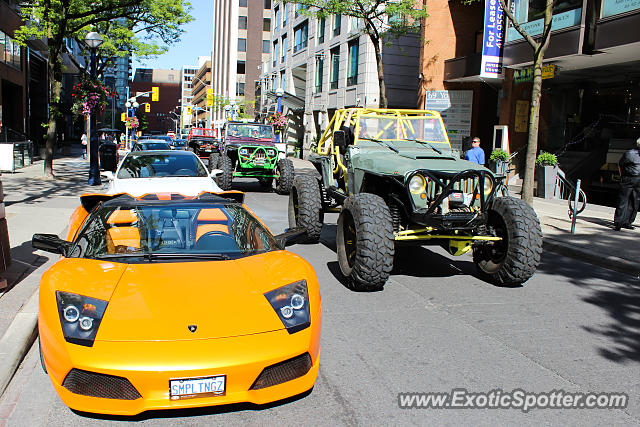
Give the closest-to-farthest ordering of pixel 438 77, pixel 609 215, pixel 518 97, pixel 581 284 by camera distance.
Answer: pixel 581 284 → pixel 609 215 → pixel 518 97 → pixel 438 77

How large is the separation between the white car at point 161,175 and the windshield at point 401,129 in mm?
2624

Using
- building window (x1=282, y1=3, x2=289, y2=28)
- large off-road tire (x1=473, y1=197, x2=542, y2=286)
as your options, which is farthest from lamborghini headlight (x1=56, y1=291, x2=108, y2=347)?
building window (x1=282, y1=3, x2=289, y2=28)

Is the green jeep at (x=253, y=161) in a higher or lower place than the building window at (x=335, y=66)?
lower

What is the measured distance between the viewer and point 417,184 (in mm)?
6684

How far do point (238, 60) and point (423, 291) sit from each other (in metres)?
87.3

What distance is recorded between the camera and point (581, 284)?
7.56 meters

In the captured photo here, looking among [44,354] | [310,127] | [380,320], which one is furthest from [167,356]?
[310,127]

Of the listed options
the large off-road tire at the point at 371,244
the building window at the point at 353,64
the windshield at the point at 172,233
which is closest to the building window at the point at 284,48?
the building window at the point at 353,64

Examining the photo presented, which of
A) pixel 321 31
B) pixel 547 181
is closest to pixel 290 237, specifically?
pixel 547 181

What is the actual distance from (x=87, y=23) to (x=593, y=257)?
59.4 ft

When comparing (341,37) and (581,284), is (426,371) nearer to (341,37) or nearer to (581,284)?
(581,284)

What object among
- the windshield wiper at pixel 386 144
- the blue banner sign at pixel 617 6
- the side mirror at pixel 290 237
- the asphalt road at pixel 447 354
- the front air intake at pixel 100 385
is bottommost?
the asphalt road at pixel 447 354

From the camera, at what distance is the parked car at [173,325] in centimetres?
306

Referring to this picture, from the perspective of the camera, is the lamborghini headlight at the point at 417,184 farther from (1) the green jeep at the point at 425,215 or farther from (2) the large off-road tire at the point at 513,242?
(2) the large off-road tire at the point at 513,242
